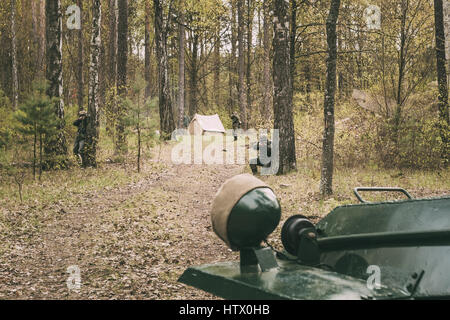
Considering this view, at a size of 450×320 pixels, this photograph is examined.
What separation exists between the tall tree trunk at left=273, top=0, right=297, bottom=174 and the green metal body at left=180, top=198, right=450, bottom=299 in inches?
476

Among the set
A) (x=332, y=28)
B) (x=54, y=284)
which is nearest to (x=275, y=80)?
(x=332, y=28)

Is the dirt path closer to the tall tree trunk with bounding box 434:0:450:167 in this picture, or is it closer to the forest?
the forest

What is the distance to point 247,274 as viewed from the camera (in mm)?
2980

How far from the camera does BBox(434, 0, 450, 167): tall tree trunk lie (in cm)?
1453

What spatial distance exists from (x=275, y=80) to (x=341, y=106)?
608cm

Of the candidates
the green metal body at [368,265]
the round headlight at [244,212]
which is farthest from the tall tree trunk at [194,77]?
the round headlight at [244,212]

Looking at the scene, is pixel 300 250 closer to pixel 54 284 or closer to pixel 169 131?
pixel 54 284

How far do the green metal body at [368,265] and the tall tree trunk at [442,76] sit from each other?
12.0m

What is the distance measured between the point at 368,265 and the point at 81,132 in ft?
54.8

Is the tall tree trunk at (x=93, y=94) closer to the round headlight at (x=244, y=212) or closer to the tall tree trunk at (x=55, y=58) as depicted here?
the tall tree trunk at (x=55, y=58)

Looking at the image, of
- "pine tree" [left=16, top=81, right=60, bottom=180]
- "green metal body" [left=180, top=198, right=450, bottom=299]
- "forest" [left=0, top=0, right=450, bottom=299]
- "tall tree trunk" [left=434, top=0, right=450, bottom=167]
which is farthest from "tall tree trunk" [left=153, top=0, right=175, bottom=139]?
"green metal body" [left=180, top=198, right=450, bottom=299]

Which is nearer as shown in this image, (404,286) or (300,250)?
(404,286)

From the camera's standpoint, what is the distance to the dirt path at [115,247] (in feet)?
21.2

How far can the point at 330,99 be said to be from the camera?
12.0 metres
